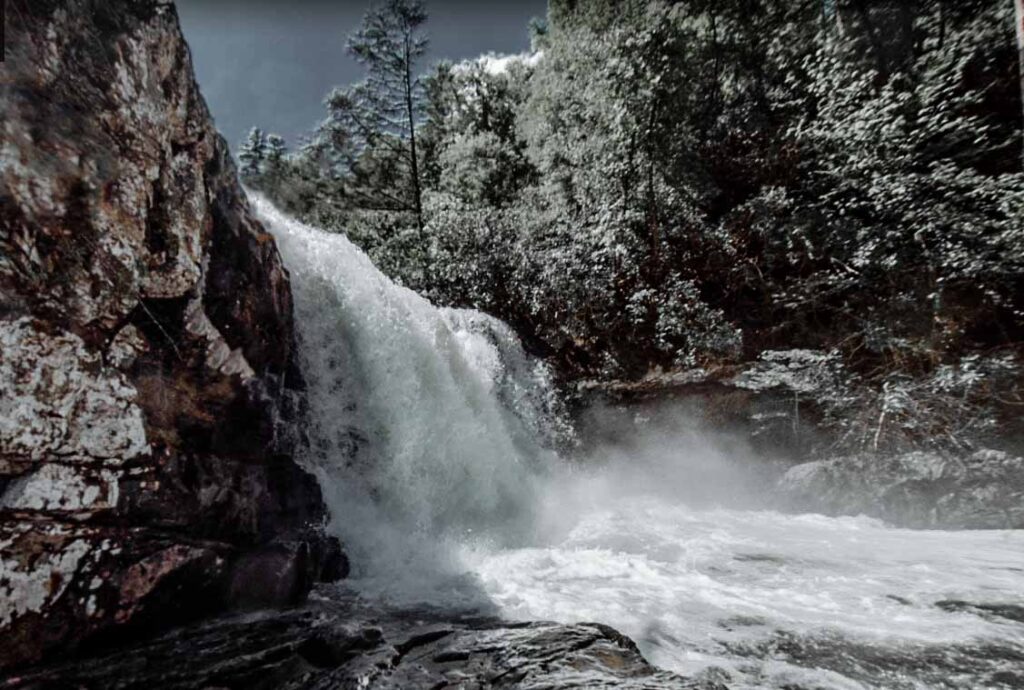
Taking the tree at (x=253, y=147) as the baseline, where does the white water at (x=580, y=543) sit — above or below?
below

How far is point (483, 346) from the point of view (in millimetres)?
9148

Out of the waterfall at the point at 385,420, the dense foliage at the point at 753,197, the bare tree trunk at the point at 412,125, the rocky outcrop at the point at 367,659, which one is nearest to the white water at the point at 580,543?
the waterfall at the point at 385,420

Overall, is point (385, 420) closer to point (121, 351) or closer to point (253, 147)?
point (121, 351)

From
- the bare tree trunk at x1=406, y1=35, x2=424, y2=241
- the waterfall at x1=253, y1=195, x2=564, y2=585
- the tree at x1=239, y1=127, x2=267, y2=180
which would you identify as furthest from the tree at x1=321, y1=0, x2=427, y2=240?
the tree at x1=239, y1=127, x2=267, y2=180

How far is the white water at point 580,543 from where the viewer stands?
3.40 meters

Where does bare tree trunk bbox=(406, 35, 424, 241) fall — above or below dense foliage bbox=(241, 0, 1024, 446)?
above

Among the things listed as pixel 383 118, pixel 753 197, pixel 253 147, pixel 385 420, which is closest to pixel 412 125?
pixel 383 118

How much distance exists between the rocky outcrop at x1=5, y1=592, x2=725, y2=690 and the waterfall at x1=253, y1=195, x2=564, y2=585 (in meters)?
1.74

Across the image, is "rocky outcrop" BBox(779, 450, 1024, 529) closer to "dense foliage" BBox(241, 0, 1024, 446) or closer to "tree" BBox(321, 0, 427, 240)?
"dense foliage" BBox(241, 0, 1024, 446)

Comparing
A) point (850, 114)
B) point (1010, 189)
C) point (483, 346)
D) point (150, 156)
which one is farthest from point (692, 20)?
point (150, 156)

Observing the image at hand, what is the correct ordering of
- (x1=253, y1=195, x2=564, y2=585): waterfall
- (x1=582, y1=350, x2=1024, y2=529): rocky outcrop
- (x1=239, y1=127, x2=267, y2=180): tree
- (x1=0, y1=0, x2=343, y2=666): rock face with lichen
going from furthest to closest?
(x1=239, y1=127, x2=267, y2=180): tree, (x1=582, y1=350, x2=1024, y2=529): rocky outcrop, (x1=253, y1=195, x2=564, y2=585): waterfall, (x1=0, y1=0, x2=343, y2=666): rock face with lichen

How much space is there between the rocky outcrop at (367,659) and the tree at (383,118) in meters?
11.5

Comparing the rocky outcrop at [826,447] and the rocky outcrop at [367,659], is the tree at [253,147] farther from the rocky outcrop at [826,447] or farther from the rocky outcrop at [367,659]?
the rocky outcrop at [367,659]

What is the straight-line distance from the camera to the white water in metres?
3.40
